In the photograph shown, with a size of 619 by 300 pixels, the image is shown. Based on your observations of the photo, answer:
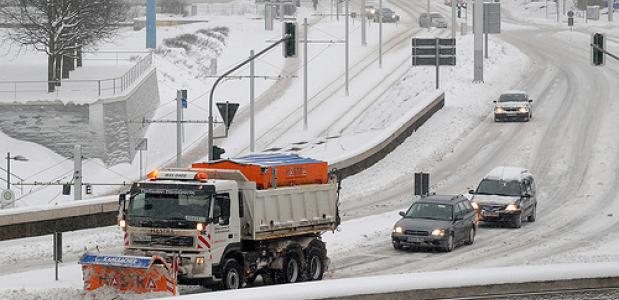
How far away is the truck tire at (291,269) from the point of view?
29203mm

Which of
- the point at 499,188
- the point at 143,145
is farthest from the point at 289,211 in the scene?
the point at 143,145

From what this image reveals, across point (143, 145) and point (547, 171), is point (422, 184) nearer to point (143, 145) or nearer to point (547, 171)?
point (547, 171)

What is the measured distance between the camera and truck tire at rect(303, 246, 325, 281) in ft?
98.5

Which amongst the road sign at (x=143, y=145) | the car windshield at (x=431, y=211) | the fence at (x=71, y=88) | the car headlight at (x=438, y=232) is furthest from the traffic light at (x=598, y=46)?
the fence at (x=71, y=88)

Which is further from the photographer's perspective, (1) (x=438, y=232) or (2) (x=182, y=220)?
(1) (x=438, y=232)

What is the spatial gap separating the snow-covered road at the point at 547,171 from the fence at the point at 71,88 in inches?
679

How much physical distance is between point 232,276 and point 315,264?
3110 millimetres

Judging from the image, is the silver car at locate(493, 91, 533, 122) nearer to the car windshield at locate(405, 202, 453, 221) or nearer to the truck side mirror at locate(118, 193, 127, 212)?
the car windshield at locate(405, 202, 453, 221)

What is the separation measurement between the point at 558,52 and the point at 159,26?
117 feet

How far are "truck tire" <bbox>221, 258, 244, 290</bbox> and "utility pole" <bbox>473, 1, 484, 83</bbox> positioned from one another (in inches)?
2110

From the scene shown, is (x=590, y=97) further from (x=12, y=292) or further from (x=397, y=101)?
(x=12, y=292)

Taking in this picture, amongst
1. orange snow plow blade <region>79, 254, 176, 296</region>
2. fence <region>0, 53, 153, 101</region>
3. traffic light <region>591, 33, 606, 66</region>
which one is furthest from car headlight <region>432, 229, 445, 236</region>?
fence <region>0, 53, 153, 101</region>

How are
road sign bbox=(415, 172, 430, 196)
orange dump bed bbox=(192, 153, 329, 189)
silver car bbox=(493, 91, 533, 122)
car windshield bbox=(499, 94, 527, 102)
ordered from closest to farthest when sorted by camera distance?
orange dump bed bbox=(192, 153, 329, 189) → road sign bbox=(415, 172, 430, 196) → silver car bbox=(493, 91, 533, 122) → car windshield bbox=(499, 94, 527, 102)

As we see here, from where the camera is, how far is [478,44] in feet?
266
